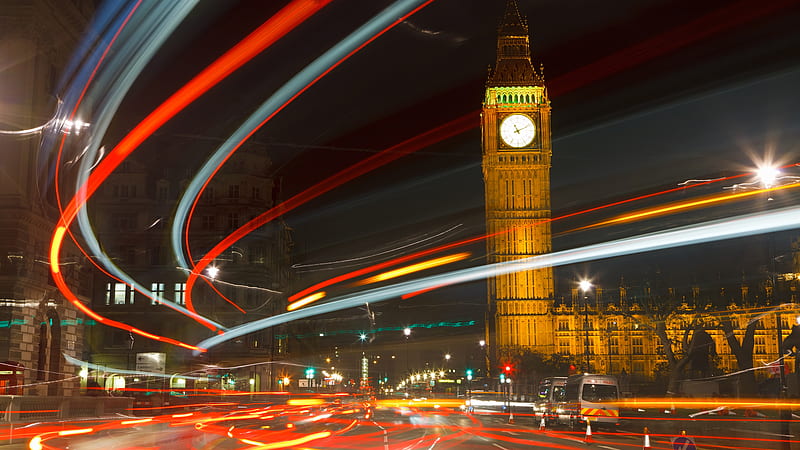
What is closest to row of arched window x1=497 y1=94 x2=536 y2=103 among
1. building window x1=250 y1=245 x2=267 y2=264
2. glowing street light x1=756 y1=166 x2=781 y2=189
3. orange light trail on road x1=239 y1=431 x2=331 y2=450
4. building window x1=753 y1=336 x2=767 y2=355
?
building window x1=753 y1=336 x2=767 y2=355

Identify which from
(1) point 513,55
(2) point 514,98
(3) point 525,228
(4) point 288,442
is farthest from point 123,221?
(1) point 513,55

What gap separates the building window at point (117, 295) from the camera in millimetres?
75250

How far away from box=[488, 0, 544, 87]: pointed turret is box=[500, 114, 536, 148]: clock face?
7161mm

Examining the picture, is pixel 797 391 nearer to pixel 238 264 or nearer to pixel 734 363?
pixel 238 264

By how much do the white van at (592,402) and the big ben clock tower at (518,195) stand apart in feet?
320

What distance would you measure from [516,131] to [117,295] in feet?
261

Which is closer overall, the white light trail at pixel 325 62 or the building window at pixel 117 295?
the white light trail at pixel 325 62

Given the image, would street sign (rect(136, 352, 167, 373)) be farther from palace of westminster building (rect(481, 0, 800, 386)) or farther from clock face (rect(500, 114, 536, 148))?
clock face (rect(500, 114, 536, 148))

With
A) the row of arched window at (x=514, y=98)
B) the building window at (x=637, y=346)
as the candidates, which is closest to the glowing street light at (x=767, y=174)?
the row of arched window at (x=514, y=98)

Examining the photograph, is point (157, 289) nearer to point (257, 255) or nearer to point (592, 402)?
point (257, 255)

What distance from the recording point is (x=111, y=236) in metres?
76.4

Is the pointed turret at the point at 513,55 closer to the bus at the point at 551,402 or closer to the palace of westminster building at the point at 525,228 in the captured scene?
the palace of westminster building at the point at 525,228

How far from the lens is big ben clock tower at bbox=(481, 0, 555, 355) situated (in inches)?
5408

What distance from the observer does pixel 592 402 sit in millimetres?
33906
